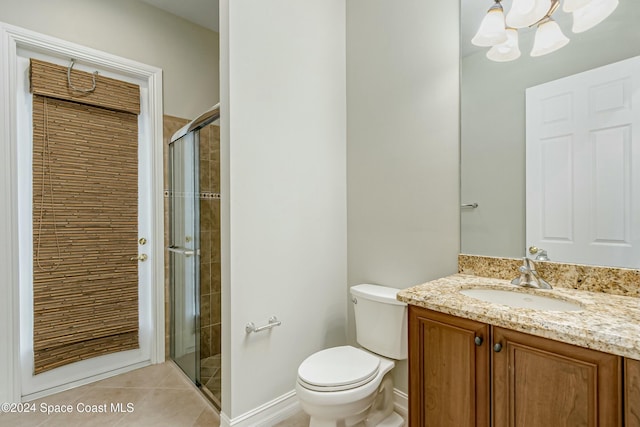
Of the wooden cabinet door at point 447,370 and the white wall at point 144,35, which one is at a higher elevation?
the white wall at point 144,35

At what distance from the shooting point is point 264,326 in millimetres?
1702

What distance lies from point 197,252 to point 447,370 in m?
1.69

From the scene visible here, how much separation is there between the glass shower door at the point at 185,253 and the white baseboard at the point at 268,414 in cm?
64

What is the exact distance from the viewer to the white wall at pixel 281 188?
1607mm

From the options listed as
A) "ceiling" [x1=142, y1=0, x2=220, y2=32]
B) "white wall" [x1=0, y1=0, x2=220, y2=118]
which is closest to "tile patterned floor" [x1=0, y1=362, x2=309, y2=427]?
"white wall" [x1=0, y1=0, x2=220, y2=118]

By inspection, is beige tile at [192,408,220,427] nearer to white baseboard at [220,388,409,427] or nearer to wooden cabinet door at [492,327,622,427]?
white baseboard at [220,388,409,427]

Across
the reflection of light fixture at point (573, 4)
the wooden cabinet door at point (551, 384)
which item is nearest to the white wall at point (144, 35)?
the reflection of light fixture at point (573, 4)

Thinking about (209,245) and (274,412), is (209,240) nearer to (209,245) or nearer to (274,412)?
(209,245)

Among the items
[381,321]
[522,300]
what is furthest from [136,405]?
[522,300]

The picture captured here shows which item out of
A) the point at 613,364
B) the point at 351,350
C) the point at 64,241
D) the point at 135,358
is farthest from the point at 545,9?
the point at 135,358

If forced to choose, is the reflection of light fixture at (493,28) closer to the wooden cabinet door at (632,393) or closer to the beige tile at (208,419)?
the wooden cabinet door at (632,393)

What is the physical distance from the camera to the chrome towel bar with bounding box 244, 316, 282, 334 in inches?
64.2

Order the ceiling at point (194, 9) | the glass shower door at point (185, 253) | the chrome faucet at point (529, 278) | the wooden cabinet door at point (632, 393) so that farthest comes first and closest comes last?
1. the ceiling at point (194, 9)
2. the glass shower door at point (185, 253)
3. the chrome faucet at point (529, 278)
4. the wooden cabinet door at point (632, 393)

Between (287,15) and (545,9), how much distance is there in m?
1.32
